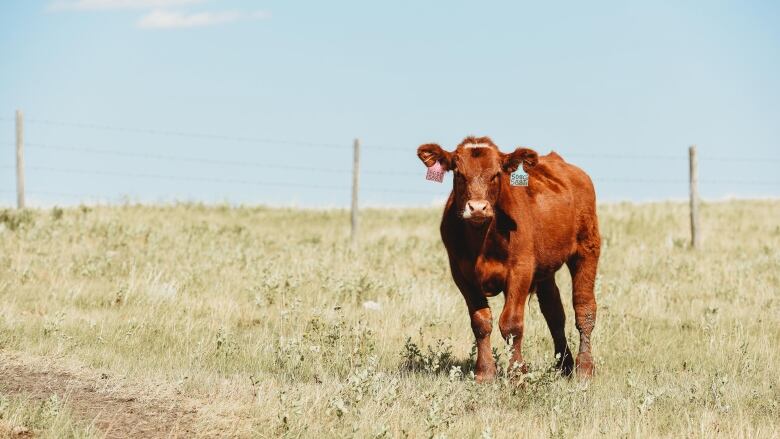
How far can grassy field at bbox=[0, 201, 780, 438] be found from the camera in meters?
6.72

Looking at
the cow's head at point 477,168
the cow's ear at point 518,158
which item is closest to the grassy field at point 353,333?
the cow's head at point 477,168

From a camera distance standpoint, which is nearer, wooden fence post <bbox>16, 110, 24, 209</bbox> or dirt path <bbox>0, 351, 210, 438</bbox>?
dirt path <bbox>0, 351, 210, 438</bbox>

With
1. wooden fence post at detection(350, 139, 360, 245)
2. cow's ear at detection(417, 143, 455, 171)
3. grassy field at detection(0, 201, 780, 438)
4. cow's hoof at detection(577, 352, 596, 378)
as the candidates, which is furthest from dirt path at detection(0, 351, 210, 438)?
wooden fence post at detection(350, 139, 360, 245)

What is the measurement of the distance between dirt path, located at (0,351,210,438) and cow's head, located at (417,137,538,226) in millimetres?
2792

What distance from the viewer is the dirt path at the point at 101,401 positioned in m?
6.29

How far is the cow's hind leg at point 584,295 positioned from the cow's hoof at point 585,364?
0.04 m

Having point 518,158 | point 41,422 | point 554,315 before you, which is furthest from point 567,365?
point 41,422

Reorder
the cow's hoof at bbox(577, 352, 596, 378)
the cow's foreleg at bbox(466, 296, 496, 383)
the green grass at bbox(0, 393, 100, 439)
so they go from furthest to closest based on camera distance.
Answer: the cow's hoof at bbox(577, 352, 596, 378) → the cow's foreleg at bbox(466, 296, 496, 383) → the green grass at bbox(0, 393, 100, 439)

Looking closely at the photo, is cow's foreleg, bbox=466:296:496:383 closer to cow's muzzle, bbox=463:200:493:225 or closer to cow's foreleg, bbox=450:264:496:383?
cow's foreleg, bbox=450:264:496:383

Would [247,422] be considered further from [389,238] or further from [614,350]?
[389,238]

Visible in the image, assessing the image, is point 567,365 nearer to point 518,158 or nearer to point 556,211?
point 556,211

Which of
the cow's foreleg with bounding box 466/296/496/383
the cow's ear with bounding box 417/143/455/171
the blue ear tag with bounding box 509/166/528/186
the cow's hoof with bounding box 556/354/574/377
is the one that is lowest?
the cow's hoof with bounding box 556/354/574/377

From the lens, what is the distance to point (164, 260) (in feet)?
50.9

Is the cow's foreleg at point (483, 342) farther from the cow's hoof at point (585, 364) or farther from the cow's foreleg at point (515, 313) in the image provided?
the cow's hoof at point (585, 364)
